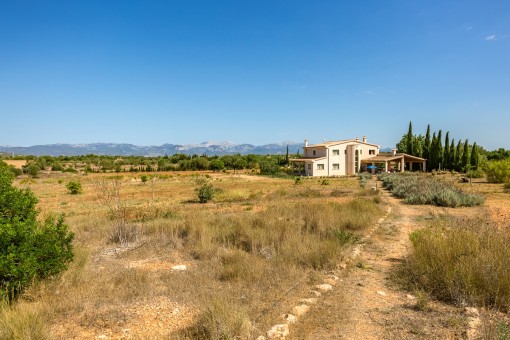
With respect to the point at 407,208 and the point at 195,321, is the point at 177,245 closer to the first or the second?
the point at 195,321

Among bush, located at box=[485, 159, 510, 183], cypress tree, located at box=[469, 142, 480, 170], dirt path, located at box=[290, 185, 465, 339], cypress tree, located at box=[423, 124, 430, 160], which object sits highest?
cypress tree, located at box=[423, 124, 430, 160]

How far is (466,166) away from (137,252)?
50.9m

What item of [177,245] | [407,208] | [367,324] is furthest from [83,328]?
[407,208]

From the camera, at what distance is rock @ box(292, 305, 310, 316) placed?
4.77 meters

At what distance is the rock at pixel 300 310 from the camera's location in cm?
477

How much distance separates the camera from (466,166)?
4669 cm

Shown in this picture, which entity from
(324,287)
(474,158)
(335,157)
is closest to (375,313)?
(324,287)

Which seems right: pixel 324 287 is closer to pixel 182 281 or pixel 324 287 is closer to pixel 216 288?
pixel 216 288

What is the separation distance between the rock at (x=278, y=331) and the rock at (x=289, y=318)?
15 cm

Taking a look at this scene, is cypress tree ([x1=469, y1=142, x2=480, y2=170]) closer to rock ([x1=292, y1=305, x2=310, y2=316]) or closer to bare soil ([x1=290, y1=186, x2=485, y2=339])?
bare soil ([x1=290, y1=186, x2=485, y2=339])

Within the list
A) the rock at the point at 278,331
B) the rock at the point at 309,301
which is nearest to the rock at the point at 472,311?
the rock at the point at 309,301

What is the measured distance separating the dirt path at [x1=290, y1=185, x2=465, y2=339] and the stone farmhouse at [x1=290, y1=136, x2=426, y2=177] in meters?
41.8

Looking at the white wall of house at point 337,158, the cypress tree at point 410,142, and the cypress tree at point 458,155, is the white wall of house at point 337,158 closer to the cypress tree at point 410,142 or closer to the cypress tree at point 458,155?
the cypress tree at point 410,142

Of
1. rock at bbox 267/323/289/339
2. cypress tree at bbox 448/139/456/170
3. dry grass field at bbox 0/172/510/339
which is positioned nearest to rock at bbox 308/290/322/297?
dry grass field at bbox 0/172/510/339
